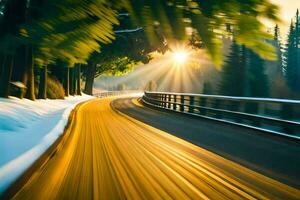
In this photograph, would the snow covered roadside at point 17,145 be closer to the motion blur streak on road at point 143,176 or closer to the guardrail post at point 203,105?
the motion blur streak on road at point 143,176

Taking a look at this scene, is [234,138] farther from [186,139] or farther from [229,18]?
[229,18]

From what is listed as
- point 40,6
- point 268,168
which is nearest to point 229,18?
point 40,6

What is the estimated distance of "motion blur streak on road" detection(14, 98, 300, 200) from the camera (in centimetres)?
539

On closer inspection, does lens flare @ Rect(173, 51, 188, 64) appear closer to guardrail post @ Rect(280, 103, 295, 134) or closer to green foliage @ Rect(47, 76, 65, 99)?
guardrail post @ Rect(280, 103, 295, 134)

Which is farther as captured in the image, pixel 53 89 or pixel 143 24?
pixel 53 89

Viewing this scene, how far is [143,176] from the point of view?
6.48 m

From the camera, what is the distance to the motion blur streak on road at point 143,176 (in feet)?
17.7

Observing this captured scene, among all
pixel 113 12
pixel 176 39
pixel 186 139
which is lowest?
pixel 186 139

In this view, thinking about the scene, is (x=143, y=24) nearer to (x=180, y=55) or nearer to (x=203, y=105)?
(x=180, y=55)

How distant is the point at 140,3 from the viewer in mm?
1988

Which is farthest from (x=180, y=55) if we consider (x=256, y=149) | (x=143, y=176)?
(x=256, y=149)

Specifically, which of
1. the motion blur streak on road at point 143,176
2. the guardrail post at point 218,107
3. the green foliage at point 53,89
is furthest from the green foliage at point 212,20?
the green foliage at point 53,89

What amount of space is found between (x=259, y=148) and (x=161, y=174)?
14.5 ft

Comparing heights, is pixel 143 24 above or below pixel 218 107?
above
